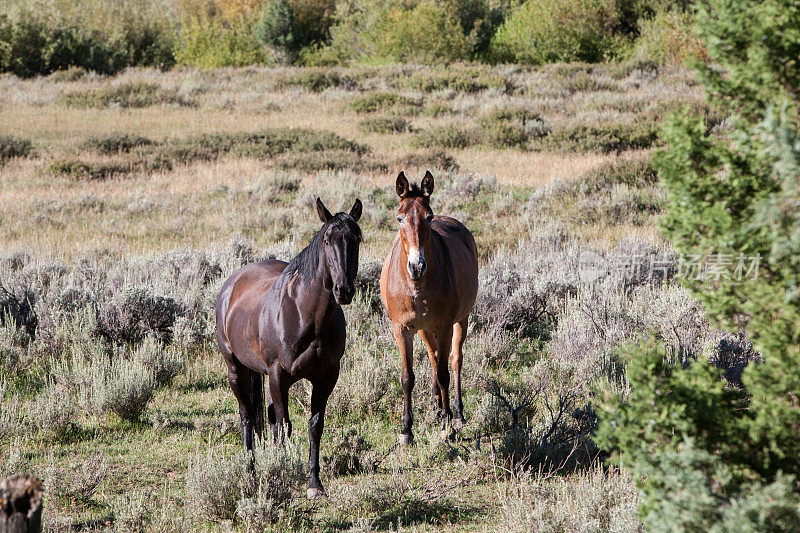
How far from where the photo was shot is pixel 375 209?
581 inches

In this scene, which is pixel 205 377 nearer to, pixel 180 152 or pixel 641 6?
pixel 180 152

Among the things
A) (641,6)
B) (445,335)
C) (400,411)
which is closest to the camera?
(445,335)

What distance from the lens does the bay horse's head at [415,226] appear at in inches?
211

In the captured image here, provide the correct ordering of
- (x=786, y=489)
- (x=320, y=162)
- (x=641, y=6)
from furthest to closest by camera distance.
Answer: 1. (x=641, y=6)
2. (x=320, y=162)
3. (x=786, y=489)

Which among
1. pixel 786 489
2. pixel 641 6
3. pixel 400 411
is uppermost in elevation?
pixel 641 6

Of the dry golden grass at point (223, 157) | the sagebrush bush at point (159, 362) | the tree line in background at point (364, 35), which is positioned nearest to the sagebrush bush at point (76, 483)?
the sagebrush bush at point (159, 362)

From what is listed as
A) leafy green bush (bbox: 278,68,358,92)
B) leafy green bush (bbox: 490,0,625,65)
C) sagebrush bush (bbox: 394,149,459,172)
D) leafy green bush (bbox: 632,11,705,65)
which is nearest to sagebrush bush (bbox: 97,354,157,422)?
sagebrush bush (bbox: 394,149,459,172)

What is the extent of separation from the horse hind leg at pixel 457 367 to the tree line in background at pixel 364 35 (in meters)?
32.9

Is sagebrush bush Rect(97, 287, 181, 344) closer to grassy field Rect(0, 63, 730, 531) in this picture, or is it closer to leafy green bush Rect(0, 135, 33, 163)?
grassy field Rect(0, 63, 730, 531)

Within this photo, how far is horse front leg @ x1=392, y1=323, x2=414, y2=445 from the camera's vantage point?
593cm

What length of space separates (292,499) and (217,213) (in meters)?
11.0

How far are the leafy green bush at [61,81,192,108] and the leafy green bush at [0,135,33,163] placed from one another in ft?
30.2

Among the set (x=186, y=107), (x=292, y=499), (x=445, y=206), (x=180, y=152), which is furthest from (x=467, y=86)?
(x=292, y=499)

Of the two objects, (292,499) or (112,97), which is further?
(112,97)
